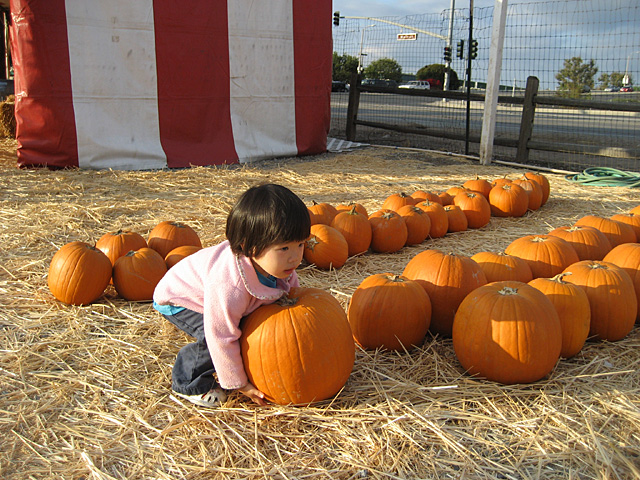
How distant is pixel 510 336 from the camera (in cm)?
201

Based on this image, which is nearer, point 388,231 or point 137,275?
point 137,275

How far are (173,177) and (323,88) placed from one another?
334 cm

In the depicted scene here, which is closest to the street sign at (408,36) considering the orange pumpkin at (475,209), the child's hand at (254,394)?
the orange pumpkin at (475,209)

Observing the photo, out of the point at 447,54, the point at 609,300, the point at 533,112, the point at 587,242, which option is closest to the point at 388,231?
the point at 587,242

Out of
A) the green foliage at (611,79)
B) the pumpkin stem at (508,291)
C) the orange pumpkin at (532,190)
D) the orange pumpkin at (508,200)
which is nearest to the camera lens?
the pumpkin stem at (508,291)

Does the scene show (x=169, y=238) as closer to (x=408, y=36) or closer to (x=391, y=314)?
(x=391, y=314)

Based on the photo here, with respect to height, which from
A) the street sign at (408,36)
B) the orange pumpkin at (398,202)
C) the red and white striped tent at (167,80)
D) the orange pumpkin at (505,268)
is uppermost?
the street sign at (408,36)

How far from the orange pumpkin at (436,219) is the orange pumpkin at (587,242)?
1.08m

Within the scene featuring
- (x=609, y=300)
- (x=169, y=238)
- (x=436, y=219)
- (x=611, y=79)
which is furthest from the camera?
(x=611, y=79)

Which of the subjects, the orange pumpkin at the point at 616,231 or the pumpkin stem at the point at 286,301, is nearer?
the pumpkin stem at the point at 286,301

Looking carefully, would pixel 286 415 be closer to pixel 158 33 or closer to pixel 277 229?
pixel 277 229

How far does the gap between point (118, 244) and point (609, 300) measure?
263 cm

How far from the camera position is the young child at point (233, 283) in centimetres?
175

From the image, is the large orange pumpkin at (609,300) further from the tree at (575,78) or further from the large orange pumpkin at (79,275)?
the tree at (575,78)
